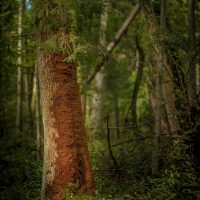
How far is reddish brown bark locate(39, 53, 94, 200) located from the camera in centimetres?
908

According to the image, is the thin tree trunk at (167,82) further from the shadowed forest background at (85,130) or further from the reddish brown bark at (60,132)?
the reddish brown bark at (60,132)

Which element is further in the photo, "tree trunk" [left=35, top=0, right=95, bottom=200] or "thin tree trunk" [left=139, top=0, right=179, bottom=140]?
"thin tree trunk" [left=139, top=0, right=179, bottom=140]

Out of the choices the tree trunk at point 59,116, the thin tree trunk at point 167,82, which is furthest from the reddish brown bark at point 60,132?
the thin tree trunk at point 167,82

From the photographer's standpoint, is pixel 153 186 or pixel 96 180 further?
pixel 96 180

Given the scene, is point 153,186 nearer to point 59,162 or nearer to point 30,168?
point 59,162

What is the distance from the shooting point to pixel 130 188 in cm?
1002

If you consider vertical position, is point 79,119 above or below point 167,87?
below

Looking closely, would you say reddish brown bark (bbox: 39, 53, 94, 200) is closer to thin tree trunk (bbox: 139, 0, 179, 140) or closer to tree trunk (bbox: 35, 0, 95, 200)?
tree trunk (bbox: 35, 0, 95, 200)

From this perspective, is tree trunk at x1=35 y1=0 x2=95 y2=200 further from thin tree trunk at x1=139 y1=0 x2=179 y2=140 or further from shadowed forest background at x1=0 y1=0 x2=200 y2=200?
thin tree trunk at x1=139 y1=0 x2=179 y2=140

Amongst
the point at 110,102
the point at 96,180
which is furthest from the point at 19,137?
the point at 110,102

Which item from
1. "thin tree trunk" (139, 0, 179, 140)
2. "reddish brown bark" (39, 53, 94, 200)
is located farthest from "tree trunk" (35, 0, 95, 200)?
"thin tree trunk" (139, 0, 179, 140)

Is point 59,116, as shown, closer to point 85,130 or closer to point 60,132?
point 60,132

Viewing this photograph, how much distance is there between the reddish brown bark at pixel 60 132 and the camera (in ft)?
29.8

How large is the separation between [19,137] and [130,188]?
6.42 meters
